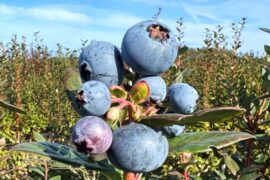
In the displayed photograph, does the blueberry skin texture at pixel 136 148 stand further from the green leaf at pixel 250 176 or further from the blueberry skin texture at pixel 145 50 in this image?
the green leaf at pixel 250 176

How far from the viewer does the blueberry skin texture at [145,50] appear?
883mm

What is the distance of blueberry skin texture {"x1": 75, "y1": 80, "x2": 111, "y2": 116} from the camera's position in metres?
0.83

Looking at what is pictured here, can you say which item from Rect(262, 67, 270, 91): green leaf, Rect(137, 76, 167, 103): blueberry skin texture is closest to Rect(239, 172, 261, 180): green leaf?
Rect(262, 67, 270, 91): green leaf

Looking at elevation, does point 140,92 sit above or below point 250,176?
above

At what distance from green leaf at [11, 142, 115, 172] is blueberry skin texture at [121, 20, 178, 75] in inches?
8.0

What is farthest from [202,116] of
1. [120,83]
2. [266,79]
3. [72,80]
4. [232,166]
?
[232,166]

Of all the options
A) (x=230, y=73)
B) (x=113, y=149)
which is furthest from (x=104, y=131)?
(x=230, y=73)

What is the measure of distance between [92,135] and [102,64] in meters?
0.14

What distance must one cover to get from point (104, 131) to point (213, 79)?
14.6 feet

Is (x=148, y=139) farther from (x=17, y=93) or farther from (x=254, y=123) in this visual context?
(x=17, y=93)

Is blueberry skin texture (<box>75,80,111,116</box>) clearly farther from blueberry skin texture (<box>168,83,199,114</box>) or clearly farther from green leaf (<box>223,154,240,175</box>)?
green leaf (<box>223,154,240,175</box>)

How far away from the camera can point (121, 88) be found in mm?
900

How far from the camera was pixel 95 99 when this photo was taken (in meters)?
0.82

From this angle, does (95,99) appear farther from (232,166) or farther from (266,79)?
(232,166)
